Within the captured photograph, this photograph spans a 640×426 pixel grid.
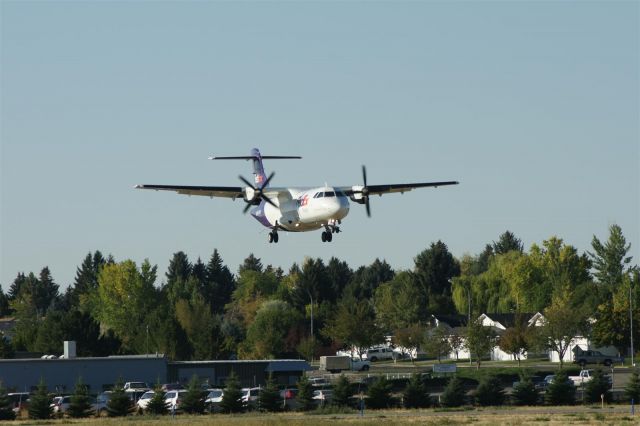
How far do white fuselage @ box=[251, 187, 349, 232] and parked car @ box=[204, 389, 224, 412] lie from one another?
32.1 ft

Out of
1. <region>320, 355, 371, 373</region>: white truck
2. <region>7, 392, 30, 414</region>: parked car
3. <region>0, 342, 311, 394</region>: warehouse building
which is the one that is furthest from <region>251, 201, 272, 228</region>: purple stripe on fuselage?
<region>320, 355, 371, 373</region>: white truck

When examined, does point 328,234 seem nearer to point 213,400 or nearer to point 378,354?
point 213,400

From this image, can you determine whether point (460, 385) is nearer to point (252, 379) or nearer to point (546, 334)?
point (252, 379)

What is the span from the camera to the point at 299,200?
67750mm

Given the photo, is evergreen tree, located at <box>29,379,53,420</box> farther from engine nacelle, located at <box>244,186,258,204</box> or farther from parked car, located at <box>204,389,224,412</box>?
engine nacelle, located at <box>244,186,258,204</box>

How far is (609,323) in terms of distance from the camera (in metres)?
105

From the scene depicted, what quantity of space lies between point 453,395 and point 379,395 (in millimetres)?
3907

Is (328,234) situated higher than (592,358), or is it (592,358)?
(328,234)

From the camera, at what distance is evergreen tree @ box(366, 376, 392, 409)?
66.7 m

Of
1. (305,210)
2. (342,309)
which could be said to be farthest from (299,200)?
(342,309)

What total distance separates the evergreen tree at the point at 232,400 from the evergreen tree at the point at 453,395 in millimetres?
10664

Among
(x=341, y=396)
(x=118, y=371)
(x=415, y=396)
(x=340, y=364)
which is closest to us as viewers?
(x=341, y=396)

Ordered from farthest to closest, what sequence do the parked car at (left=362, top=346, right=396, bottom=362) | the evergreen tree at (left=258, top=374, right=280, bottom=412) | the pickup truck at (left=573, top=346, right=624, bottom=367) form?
the parked car at (left=362, top=346, right=396, bottom=362), the pickup truck at (left=573, top=346, right=624, bottom=367), the evergreen tree at (left=258, top=374, right=280, bottom=412)

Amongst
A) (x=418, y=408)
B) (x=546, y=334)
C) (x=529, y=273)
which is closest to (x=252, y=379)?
(x=418, y=408)
